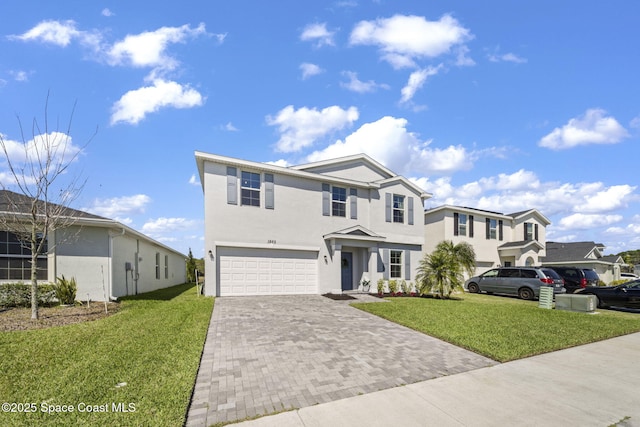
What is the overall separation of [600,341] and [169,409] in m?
9.95

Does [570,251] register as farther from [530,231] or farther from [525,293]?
[525,293]

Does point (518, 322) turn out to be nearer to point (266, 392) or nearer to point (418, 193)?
point (266, 392)

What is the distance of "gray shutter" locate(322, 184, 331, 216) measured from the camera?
17234mm

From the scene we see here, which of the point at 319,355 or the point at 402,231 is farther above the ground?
the point at 402,231

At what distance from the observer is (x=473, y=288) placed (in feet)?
68.2

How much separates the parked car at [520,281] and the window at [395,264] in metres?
5.66

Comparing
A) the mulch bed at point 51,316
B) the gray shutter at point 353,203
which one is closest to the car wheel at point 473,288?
the gray shutter at point 353,203

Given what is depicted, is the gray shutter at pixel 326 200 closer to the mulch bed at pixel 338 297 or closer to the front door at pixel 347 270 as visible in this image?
the front door at pixel 347 270

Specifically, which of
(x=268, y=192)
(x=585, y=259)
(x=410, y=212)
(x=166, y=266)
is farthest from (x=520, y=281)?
(x=166, y=266)

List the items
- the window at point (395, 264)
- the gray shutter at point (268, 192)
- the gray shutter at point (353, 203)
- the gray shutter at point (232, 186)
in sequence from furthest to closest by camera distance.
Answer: the window at point (395, 264), the gray shutter at point (353, 203), the gray shutter at point (268, 192), the gray shutter at point (232, 186)

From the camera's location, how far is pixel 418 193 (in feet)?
68.1

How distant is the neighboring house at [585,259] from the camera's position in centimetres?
2925

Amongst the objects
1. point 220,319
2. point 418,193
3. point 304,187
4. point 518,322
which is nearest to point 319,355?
point 220,319

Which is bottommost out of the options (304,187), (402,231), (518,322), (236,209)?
(518,322)
